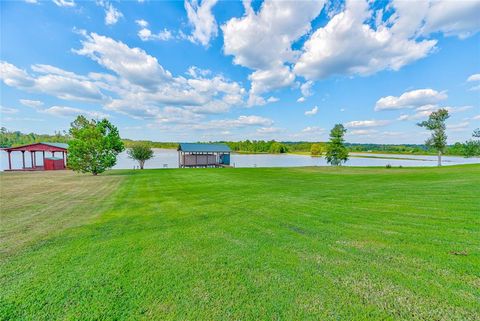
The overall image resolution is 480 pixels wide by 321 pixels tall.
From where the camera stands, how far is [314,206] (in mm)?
6699

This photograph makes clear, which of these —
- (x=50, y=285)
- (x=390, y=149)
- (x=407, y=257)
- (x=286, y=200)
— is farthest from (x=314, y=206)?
(x=390, y=149)

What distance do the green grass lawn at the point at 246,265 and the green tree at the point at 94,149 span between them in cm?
1372

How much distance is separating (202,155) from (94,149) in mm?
15551

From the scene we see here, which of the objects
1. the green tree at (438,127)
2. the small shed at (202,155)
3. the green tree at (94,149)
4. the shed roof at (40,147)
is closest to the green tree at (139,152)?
the small shed at (202,155)

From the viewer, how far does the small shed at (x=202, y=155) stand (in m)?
30.8

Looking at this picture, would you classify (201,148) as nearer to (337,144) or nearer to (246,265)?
(337,144)

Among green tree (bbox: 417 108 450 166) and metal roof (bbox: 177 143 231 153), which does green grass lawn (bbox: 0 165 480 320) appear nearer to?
metal roof (bbox: 177 143 231 153)

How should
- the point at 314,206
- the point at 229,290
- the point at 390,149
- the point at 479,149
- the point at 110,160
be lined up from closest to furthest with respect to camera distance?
the point at 229,290, the point at 314,206, the point at 110,160, the point at 479,149, the point at 390,149

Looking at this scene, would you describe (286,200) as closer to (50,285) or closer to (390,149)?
(50,285)

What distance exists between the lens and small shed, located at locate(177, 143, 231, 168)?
30.8 meters

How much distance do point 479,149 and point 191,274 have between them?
53.7 metres

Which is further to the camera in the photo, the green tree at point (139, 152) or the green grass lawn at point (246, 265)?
the green tree at point (139, 152)

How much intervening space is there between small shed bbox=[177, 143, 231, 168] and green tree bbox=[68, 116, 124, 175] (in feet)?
37.6

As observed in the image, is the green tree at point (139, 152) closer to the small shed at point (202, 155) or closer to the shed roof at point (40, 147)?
the small shed at point (202, 155)
